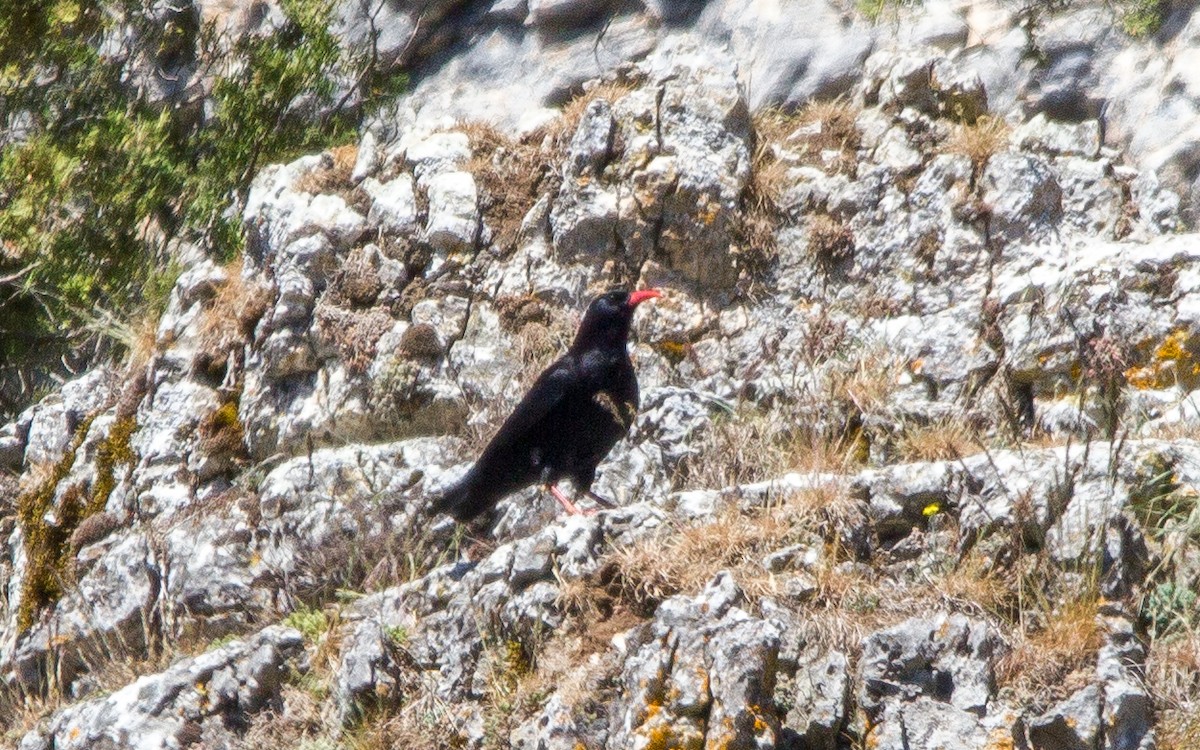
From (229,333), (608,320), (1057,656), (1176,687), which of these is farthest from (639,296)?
(1176,687)

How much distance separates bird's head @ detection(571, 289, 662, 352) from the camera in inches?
294

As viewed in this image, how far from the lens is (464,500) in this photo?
278 inches

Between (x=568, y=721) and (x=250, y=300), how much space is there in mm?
5052

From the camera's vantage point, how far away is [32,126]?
11562mm

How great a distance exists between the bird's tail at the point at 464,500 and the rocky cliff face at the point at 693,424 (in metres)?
0.21

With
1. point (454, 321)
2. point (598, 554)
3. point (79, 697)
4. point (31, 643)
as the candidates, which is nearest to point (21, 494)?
point (31, 643)

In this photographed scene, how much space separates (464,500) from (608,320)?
1.40 m

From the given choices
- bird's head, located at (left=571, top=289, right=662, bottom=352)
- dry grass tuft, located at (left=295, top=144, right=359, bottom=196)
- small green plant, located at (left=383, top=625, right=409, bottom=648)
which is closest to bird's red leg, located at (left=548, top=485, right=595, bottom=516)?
bird's head, located at (left=571, top=289, right=662, bottom=352)

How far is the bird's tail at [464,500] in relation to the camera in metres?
7.04

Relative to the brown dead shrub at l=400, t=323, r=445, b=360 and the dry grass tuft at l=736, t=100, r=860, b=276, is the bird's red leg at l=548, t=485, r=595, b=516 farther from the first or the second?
the dry grass tuft at l=736, t=100, r=860, b=276

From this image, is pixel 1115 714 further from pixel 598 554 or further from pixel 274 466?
pixel 274 466

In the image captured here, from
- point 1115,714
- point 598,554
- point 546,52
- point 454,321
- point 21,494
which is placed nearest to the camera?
point 1115,714

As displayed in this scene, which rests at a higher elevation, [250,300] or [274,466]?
[250,300]

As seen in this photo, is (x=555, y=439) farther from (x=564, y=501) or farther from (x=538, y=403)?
(x=564, y=501)
